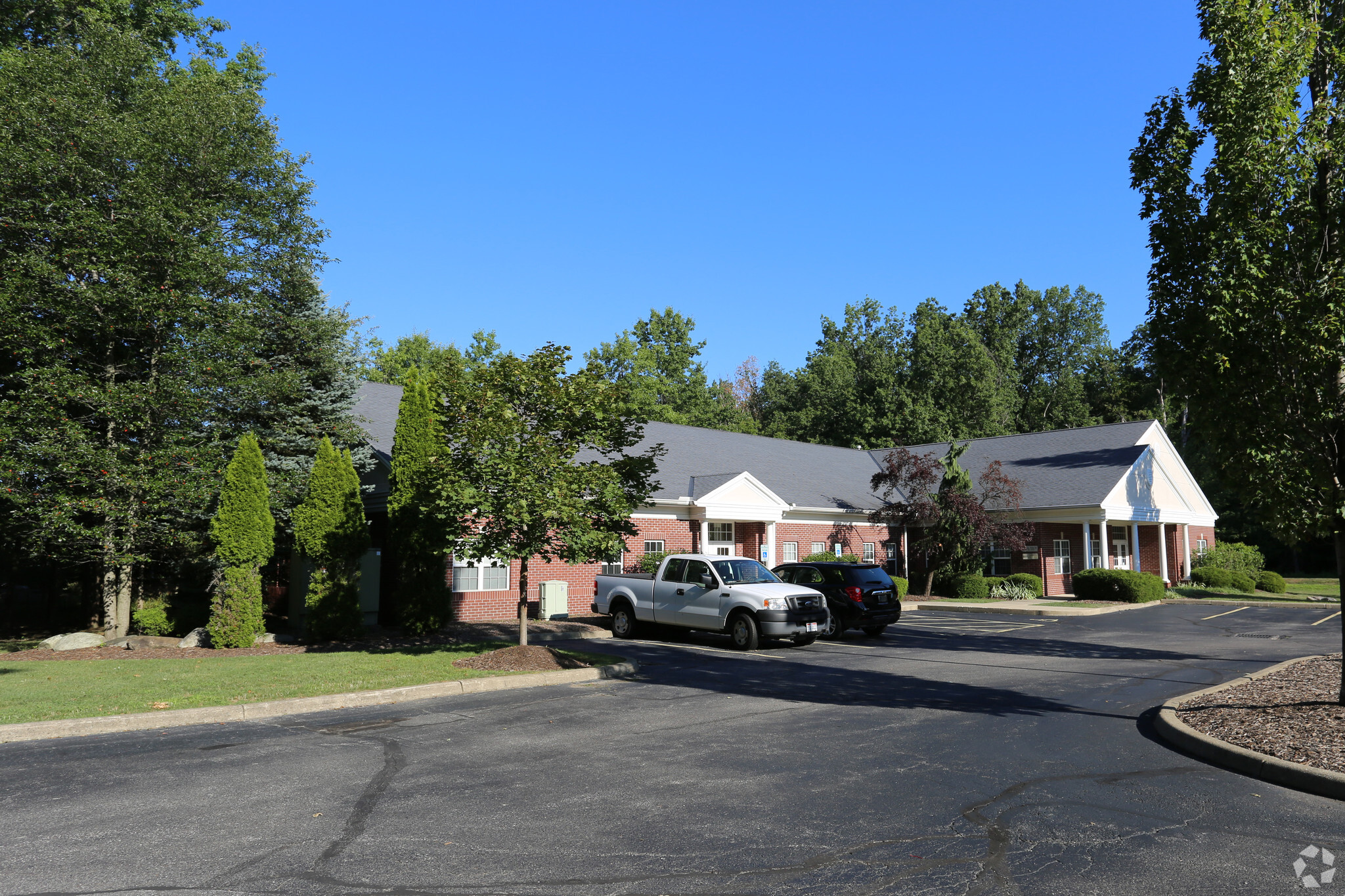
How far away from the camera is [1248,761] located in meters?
7.32

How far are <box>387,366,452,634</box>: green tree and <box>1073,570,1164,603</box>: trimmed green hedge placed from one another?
22710 mm

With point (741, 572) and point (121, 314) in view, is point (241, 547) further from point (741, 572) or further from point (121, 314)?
point (741, 572)

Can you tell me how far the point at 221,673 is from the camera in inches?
516

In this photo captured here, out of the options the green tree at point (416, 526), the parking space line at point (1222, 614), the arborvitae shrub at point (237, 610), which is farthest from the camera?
the parking space line at point (1222, 614)

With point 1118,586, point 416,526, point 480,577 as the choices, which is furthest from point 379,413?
point 1118,586

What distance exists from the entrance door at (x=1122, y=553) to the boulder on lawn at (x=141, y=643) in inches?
1396

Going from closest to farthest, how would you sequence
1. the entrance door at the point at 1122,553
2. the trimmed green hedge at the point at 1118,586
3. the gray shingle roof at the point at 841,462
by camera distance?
the trimmed green hedge at the point at 1118,586, the gray shingle roof at the point at 841,462, the entrance door at the point at 1122,553

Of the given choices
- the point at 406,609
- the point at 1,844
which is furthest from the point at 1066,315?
the point at 1,844

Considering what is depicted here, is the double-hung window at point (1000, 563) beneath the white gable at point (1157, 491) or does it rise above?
beneath

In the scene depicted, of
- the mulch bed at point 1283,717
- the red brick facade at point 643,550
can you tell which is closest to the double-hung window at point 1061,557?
the red brick facade at point 643,550

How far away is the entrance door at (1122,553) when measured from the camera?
38094 millimetres

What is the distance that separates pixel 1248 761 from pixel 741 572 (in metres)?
11.3

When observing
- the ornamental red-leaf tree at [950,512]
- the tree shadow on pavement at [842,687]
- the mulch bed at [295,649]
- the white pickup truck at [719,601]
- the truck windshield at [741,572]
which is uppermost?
the ornamental red-leaf tree at [950,512]

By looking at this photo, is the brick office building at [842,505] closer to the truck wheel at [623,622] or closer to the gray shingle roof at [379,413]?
the gray shingle roof at [379,413]
